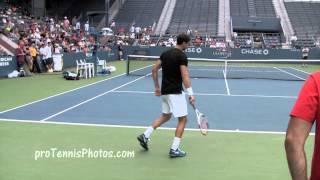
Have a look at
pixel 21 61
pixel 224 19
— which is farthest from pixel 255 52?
pixel 21 61

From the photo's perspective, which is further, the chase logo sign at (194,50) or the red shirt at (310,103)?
the chase logo sign at (194,50)

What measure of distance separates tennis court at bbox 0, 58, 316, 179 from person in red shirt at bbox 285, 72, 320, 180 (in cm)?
445

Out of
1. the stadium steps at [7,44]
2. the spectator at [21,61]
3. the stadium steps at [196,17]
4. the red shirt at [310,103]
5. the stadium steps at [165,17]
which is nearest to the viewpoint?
the red shirt at [310,103]

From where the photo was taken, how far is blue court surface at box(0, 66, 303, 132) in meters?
11.6

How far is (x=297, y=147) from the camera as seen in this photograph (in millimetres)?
2693

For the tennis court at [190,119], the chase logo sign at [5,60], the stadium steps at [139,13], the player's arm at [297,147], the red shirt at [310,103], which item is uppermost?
the stadium steps at [139,13]

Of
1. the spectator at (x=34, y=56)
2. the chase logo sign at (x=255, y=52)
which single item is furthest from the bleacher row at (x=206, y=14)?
the spectator at (x=34, y=56)

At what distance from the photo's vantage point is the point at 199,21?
54.0 meters

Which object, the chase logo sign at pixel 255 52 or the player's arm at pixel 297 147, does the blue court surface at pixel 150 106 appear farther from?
the chase logo sign at pixel 255 52

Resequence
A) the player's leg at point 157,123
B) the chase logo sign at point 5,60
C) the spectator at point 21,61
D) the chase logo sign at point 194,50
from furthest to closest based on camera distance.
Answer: the chase logo sign at point 194,50
the spectator at point 21,61
the chase logo sign at point 5,60
the player's leg at point 157,123

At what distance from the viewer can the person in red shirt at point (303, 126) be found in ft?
8.34

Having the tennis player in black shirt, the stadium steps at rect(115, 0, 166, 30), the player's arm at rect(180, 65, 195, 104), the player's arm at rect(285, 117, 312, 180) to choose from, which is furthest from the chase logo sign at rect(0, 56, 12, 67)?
the stadium steps at rect(115, 0, 166, 30)

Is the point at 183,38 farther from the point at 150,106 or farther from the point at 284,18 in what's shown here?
the point at 284,18

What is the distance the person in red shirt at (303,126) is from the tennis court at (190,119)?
4.45 meters
